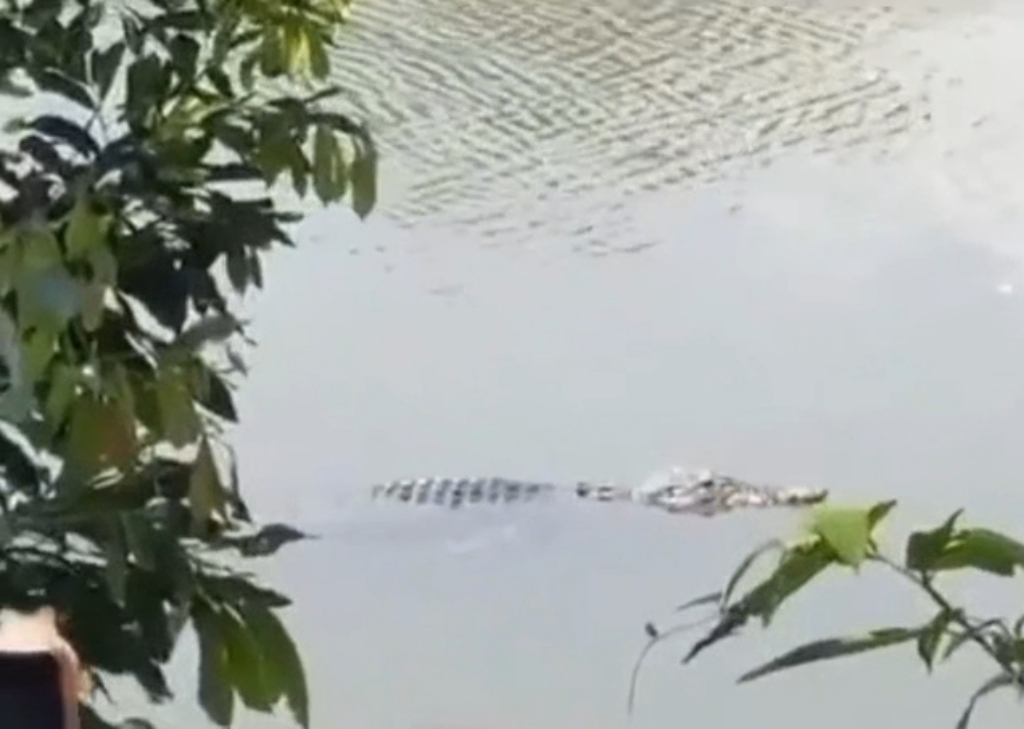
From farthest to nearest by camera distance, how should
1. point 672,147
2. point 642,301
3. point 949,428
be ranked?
1. point 672,147
2. point 642,301
3. point 949,428

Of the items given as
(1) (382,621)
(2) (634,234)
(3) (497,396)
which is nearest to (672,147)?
(2) (634,234)

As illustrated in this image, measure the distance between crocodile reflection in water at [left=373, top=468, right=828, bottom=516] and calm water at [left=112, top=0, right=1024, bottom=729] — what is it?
25 millimetres

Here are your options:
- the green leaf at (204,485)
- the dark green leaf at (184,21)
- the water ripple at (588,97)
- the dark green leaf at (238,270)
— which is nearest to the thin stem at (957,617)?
the green leaf at (204,485)

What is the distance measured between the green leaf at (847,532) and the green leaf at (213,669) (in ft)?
1.07

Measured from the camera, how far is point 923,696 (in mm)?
1980

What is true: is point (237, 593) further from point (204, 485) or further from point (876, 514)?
point (876, 514)

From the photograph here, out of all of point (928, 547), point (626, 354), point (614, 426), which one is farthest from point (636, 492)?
point (928, 547)

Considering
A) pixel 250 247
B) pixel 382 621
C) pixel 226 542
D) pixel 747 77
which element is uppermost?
pixel 250 247

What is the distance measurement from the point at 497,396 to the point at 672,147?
0.79 meters

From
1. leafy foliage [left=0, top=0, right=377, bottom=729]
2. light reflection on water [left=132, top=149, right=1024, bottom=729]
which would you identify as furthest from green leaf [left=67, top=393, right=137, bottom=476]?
light reflection on water [left=132, top=149, right=1024, bottom=729]

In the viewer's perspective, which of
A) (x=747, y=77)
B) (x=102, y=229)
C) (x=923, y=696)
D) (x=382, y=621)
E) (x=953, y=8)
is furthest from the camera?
(x=953, y=8)

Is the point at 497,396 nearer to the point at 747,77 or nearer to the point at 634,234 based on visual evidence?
the point at 634,234

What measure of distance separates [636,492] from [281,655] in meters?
1.50

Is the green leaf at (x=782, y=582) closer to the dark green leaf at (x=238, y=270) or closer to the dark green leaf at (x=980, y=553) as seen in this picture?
the dark green leaf at (x=980, y=553)
